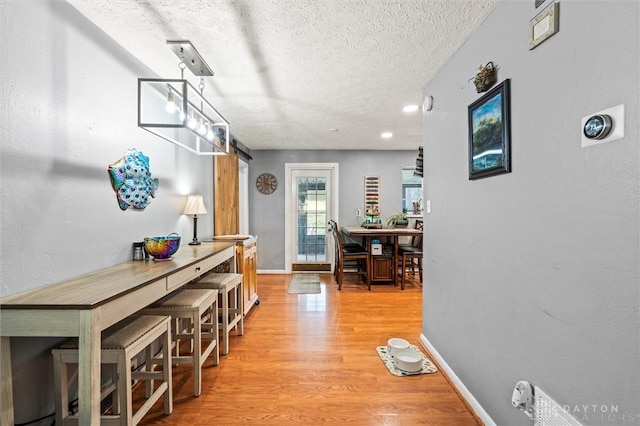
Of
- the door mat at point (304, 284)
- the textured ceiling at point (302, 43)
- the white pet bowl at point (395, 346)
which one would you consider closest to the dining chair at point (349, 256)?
the door mat at point (304, 284)

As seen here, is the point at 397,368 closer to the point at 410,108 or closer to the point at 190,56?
the point at 410,108

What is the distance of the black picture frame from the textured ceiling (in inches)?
19.7

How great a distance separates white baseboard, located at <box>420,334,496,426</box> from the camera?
154cm

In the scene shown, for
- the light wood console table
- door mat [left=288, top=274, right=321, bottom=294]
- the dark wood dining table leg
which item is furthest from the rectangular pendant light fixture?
the dark wood dining table leg

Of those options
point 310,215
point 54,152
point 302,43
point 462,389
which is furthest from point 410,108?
point 54,152

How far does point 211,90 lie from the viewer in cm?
252

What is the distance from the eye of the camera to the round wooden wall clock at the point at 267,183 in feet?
17.2

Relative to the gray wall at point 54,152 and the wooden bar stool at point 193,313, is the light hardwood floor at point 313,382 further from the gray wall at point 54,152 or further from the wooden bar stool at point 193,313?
the gray wall at point 54,152

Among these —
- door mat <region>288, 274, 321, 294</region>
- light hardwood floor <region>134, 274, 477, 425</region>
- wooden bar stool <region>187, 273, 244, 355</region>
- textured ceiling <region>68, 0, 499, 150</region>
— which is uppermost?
textured ceiling <region>68, 0, 499, 150</region>

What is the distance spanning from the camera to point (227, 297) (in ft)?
8.32

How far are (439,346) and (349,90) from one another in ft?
7.61

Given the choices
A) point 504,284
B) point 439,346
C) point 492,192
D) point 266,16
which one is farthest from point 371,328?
point 266,16

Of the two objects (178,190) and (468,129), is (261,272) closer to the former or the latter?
(178,190)

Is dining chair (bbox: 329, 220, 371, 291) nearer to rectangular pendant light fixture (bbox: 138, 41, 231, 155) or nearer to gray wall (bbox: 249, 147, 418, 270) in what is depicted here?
gray wall (bbox: 249, 147, 418, 270)
